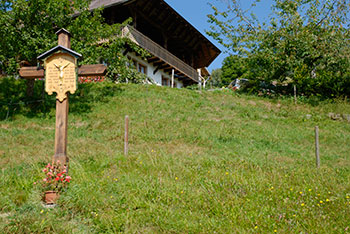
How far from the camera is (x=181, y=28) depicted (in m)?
27.1

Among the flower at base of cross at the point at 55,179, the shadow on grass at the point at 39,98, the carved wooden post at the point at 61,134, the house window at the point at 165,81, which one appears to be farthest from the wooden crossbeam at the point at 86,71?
the house window at the point at 165,81

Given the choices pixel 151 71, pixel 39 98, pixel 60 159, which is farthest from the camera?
pixel 151 71

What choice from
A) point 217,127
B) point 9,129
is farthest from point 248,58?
point 9,129

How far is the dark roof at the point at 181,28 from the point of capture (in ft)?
72.1

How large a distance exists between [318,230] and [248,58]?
18972 millimetres

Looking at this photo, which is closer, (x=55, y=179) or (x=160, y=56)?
(x=55, y=179)

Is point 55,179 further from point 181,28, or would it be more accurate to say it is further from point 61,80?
point 181,28

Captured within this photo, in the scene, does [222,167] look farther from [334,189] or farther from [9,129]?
[9,129]

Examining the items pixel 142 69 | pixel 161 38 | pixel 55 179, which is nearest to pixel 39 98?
pixel 142 69

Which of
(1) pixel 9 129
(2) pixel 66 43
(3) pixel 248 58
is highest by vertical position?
(3) pixel 248 58

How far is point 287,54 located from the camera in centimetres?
2106

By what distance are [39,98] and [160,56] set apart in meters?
10.6

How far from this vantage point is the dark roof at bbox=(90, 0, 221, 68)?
2197 cm

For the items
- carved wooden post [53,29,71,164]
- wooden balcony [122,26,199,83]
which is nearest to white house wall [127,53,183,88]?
wooden balcony [122,26,199,83]
